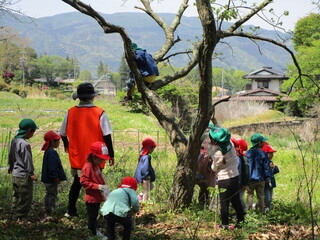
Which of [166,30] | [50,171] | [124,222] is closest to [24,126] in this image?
[50,171]

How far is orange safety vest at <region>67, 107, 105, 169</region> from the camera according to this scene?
467cm

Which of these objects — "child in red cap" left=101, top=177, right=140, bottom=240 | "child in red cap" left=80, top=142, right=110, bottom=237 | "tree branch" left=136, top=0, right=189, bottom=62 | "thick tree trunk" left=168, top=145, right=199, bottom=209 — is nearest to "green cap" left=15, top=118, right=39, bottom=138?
"child in red cap" left=80, top=142, right=110, bottom=237

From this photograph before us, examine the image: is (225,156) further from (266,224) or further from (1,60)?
(1,60)

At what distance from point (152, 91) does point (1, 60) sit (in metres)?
68.6

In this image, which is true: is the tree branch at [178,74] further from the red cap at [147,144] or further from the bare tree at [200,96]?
the red cap at [147,144]

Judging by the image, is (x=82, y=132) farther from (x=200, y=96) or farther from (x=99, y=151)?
(x=200, y=96)

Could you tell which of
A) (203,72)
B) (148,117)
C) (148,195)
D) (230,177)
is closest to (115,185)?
(148,195)

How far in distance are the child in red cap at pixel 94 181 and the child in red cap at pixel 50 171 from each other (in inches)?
44.2

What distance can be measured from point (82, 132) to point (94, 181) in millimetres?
695

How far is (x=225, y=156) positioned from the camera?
4816 millimetres

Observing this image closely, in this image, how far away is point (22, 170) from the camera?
4.91 meters

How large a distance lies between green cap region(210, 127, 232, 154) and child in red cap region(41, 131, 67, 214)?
6.96ft

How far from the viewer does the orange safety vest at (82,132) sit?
4668 mm

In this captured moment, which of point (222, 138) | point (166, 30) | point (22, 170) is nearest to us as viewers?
point (222, 138)
